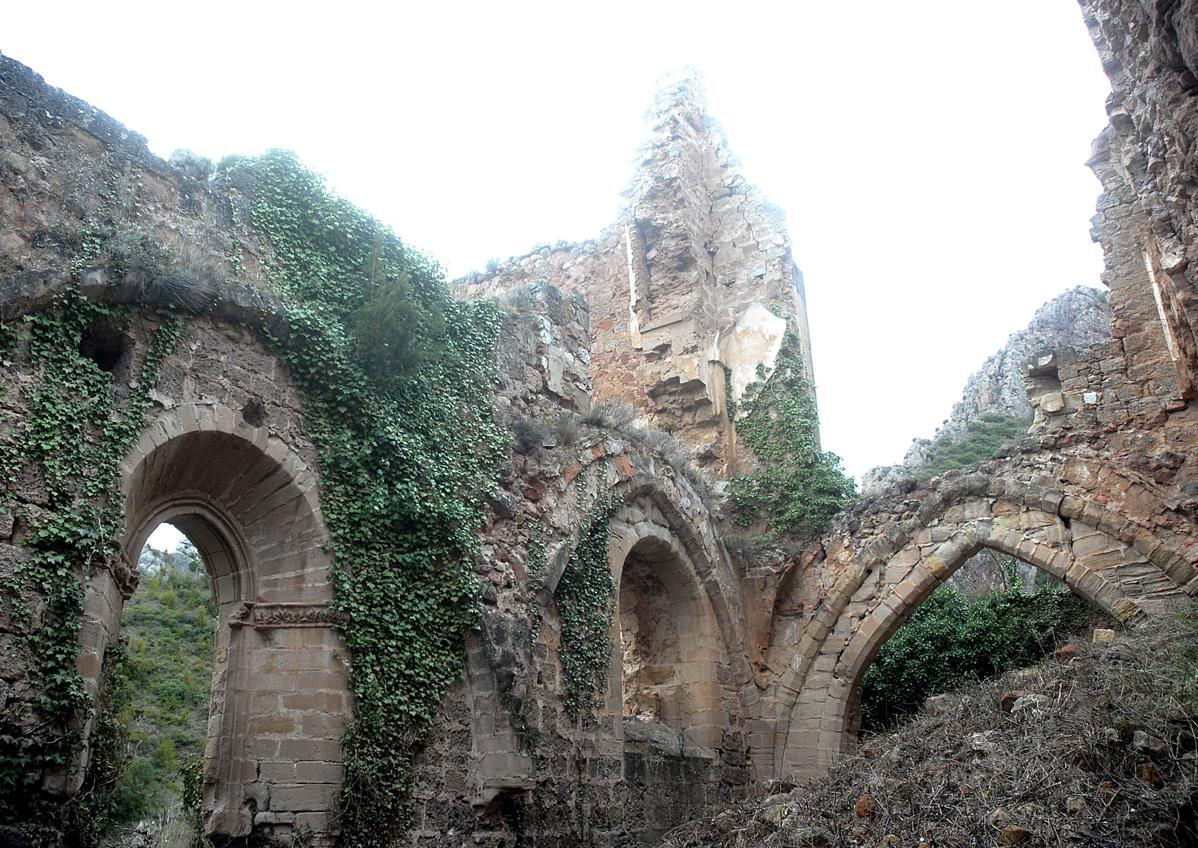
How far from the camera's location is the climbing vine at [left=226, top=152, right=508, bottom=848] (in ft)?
19.1

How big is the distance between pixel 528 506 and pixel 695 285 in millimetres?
5893

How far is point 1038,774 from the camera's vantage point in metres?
4.73

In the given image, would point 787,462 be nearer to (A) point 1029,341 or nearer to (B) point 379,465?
(B) point 379,465

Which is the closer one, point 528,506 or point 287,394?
point 287,394

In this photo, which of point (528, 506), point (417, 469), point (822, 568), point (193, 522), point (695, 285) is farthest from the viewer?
point (695, 285)

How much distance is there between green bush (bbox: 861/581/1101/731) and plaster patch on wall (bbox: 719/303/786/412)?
379 cm

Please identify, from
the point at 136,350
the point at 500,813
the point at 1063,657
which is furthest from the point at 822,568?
the point at 136,350

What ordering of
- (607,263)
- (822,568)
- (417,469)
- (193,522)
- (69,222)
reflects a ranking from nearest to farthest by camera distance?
1. (69,222)
2. (193,522)
3. (417,469)
4. (822,568)
5. (607,263)

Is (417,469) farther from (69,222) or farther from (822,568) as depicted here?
(822,568)

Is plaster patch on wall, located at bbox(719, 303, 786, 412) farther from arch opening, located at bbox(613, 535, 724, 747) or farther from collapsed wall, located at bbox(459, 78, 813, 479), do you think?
arch opening, located at bbox(613, 535, 724, 747)

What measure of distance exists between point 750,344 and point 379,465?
23.0 ft

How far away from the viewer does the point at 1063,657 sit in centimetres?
684

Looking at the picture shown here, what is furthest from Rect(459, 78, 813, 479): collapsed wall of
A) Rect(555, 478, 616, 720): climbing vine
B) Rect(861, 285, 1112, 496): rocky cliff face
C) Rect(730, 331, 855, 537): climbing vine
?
Rect(861, 285, 1112, 496): rocky cliff face

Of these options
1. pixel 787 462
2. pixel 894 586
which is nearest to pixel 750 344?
pixel 787 462
